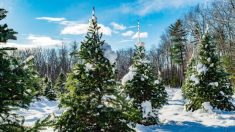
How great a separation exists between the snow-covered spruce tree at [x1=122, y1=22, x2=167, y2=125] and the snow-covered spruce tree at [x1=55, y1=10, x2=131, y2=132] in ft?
27.4

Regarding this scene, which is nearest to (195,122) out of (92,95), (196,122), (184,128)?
(196,122)

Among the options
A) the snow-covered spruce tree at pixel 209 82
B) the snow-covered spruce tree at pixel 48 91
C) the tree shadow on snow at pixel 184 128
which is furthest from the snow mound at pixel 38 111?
the snow-covered spruce tree at pixel 209 82

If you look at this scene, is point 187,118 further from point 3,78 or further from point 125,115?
point 3,78

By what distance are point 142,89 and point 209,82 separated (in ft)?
16.6

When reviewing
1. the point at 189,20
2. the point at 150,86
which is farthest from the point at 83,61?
→ the point at 189,20

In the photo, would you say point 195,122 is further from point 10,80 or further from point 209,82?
point 10,80

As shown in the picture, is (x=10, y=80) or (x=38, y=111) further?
(x=38, y=111)

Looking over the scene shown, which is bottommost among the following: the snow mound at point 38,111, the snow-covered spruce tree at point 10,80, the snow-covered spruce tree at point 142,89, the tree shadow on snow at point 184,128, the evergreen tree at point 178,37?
the snow mound at point 38,111

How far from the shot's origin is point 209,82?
71.9 feet

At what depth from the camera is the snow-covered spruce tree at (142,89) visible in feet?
62.2

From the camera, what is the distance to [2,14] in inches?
252

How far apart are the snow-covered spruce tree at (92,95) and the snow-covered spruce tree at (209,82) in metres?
12.4

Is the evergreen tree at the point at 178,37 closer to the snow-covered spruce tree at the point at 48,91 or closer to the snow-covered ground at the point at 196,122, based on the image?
the snow-covered spruce tree at the point at 48,91

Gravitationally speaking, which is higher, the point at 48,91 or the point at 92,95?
the point at 92,95
